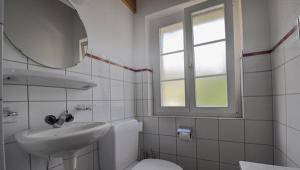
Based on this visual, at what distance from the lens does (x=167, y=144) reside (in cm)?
174

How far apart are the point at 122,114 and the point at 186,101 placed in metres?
0.76

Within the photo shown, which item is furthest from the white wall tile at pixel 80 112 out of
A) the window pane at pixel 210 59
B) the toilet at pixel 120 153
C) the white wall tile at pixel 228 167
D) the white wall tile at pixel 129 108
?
the white wall tile at pixel 228 167

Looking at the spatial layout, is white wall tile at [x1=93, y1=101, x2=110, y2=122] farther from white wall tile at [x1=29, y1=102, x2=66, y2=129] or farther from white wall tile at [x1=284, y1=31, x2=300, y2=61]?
white wall tile at [x1=284, y1=31, x2=300, y2=61]

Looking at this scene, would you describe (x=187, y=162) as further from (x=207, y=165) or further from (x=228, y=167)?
(x=228, y=167)

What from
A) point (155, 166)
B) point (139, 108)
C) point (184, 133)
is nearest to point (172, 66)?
point (139, 108)

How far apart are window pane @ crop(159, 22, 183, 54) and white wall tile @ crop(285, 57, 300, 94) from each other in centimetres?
108

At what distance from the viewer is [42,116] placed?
38.9 inches

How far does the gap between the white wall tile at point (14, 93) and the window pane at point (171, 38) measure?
4.92 feet

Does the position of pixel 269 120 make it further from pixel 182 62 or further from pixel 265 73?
pixel 182 62

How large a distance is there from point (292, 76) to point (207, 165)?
110 centimetres

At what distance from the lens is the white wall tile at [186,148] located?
5.24ft

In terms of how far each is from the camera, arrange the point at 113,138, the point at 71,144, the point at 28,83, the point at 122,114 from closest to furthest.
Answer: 1. the point at 71,144
2. the point at 28,83
3. the point at 113,138
4. the point at 122,114

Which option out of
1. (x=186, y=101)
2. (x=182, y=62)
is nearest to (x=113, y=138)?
(x=186, y=101)

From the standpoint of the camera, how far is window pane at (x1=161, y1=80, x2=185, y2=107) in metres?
1.84
